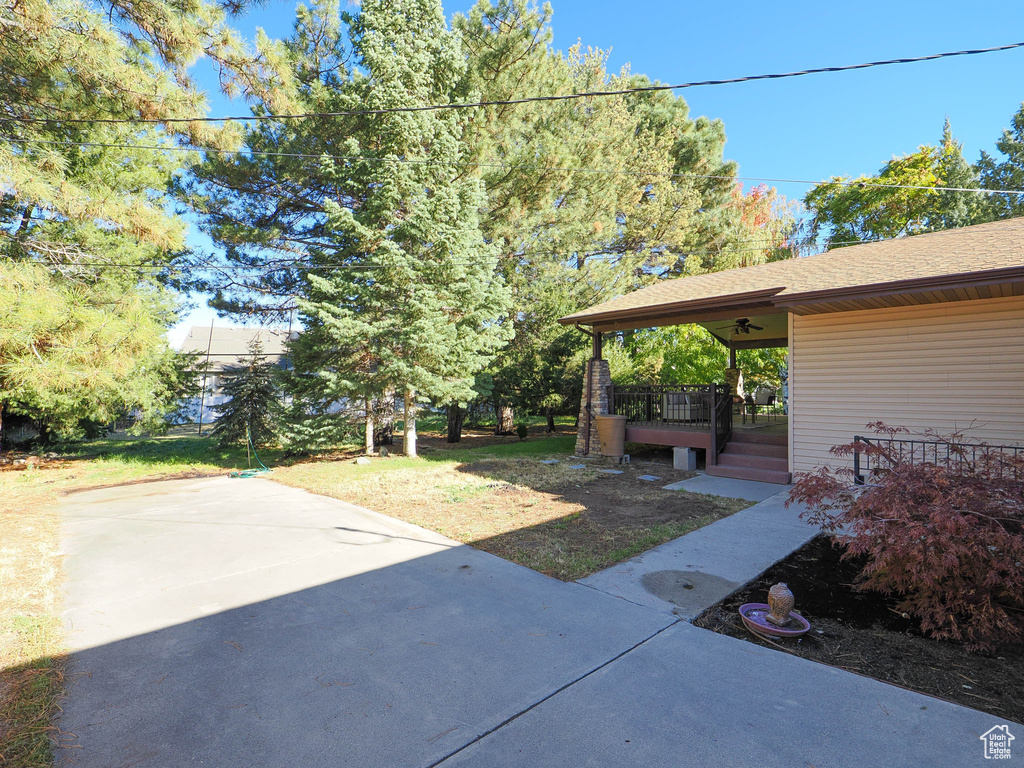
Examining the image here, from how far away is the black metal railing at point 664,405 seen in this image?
32.2 ft

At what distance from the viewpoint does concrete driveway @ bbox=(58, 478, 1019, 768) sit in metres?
2.08

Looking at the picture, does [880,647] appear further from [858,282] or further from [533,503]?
[858,282]

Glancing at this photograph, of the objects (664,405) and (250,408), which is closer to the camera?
(664,405)

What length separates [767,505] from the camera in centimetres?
646

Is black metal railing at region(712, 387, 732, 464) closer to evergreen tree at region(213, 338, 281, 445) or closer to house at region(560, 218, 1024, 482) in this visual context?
house at region(560, 218, 1024, 482)

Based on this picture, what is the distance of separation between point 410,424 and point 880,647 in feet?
32.5

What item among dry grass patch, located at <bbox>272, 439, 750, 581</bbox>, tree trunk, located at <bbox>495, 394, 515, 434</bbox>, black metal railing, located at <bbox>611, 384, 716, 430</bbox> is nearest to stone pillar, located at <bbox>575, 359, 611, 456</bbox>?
black metal railing, located at <bbox>611, 384, 716, 430</bbox>

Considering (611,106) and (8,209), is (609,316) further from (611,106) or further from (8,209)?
(8,209)

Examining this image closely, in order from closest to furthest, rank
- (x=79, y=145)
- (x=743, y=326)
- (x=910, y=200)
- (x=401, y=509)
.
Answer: (x=401, y=509), (x=79, y=145), (x=743, y=326), (x=910, y=200)

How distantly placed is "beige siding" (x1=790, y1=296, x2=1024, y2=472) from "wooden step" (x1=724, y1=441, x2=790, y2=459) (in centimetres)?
70

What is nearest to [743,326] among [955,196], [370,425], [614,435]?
[614,435]

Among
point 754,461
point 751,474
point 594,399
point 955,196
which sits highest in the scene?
point 955,196

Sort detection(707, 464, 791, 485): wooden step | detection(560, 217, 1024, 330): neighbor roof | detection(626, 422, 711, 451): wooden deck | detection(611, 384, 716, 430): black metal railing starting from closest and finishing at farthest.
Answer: detection(560, 217, 1024, 330): neighbor roof, detection(707, 464, 791, 485): wooden step, detection(626, 422, 711, 451): wooden deck, detection(611, 384, 716, 430): black metal railing

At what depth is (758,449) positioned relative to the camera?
346 inches
